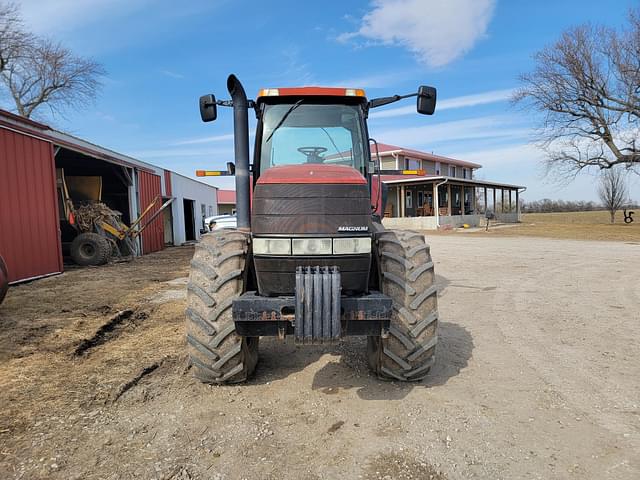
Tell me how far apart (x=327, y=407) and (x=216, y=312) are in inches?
41.7

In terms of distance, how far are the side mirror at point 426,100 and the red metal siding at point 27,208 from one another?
27.8 ft

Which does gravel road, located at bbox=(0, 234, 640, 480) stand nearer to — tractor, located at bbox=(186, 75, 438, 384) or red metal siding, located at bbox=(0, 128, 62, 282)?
tractor, located at bbox=(186, 75, 438, 384)

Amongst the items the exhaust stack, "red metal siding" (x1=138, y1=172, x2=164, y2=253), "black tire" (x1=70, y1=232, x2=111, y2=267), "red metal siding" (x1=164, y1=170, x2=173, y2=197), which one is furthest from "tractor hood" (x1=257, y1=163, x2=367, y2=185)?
"red metal siding" (x1=164, y1=170, x2=173, y2=197)

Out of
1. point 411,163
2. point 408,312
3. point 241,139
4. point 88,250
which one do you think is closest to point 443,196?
point 411,163

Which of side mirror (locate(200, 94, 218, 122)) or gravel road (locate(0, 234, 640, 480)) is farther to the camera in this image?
side mirror (locate(200, 94, 218, 122))

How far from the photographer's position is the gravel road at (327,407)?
238 cm

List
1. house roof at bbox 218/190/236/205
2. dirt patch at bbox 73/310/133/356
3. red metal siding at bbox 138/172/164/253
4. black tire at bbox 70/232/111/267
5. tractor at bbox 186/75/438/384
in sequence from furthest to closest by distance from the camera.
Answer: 1. house roof at bbox 218/190/236/205
2. red metal siding at bbox 138/172/164/253
3. black tire at bbox 70/232/111/267
4. dirt patch at bbox 73/310/133/356
5. tractor at bbox 186/75/438/384

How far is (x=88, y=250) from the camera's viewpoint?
40.3 ft

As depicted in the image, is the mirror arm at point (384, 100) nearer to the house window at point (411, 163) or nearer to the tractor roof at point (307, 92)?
the tractor roof at point (307, 92)

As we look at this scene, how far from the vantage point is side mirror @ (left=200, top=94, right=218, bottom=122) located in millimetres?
3764

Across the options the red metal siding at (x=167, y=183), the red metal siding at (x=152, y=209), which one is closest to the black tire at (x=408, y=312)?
the red metal siding at (x=152, y=209)

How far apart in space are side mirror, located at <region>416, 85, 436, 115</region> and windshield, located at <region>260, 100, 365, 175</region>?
55cm

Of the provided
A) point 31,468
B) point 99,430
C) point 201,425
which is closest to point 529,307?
point 201,425

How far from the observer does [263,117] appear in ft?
12.5
